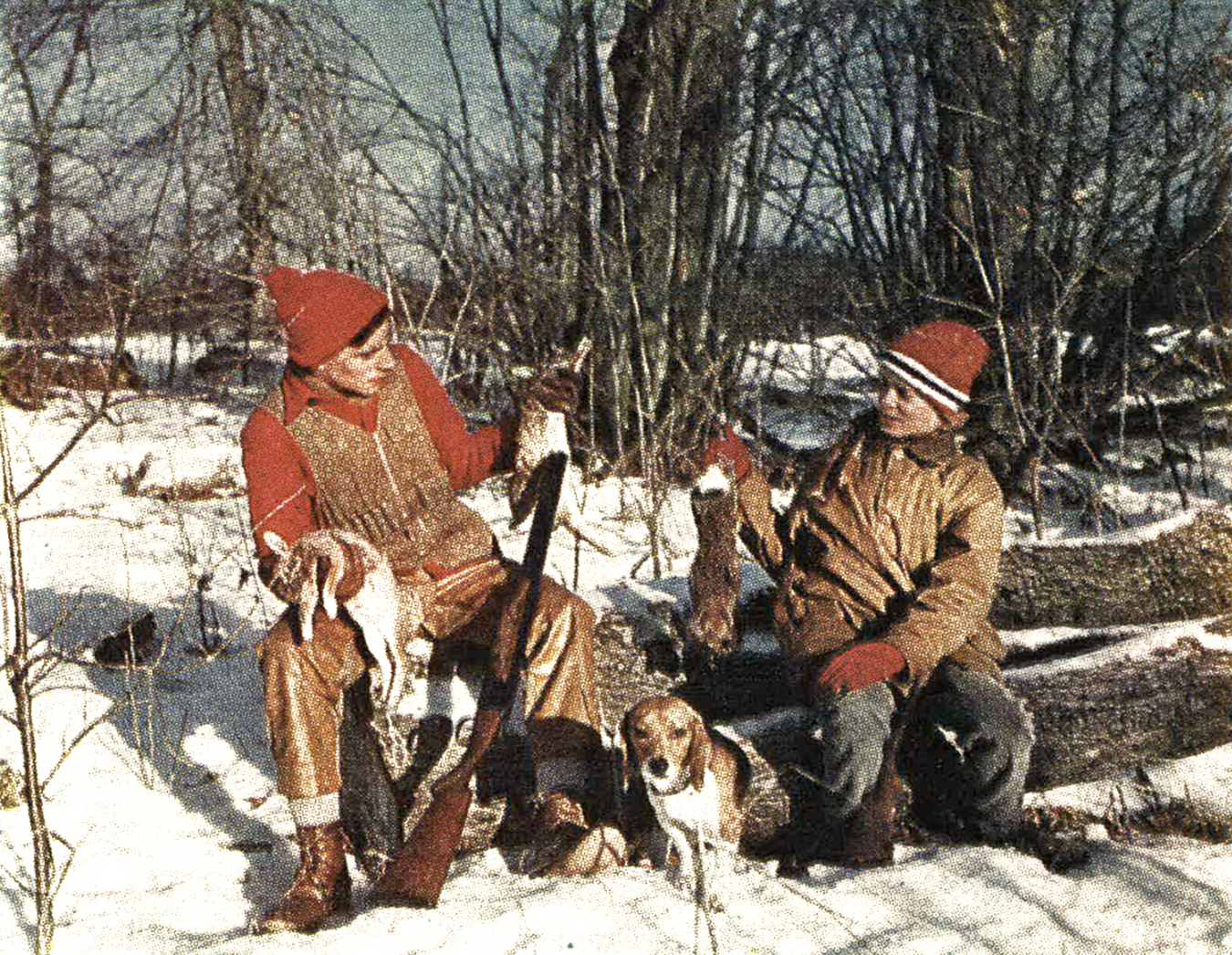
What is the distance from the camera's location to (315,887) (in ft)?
9.28

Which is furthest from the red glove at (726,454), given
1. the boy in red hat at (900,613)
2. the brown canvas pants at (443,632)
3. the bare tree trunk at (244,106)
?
the bare tree trunk at (244,106)

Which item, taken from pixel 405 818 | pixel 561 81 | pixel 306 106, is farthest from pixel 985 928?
pixel 306 106

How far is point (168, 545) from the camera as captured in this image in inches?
233

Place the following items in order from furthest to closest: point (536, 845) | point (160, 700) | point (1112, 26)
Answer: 1. point (1112, 26)
2. point (160, 700)
3. point (536, 845)

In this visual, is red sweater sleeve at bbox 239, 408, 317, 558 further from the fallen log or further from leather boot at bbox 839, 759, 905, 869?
the fallen log

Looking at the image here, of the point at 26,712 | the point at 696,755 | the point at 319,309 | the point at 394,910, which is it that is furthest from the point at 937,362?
the point at 26,712

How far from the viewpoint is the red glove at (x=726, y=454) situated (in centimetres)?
329

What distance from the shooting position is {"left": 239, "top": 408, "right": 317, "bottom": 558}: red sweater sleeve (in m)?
3.10

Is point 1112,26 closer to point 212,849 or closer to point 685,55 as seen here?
point 685,55

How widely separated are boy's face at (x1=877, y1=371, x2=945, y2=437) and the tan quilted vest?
1.16 meters

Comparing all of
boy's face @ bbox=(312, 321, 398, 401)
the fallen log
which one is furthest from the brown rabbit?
the fallen log

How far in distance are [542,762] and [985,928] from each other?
1101 mm

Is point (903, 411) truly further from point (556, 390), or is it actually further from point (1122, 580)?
point (1122, 580)

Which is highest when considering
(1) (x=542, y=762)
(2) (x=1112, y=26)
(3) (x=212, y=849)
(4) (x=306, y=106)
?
(2) (x=1112, y=26)
